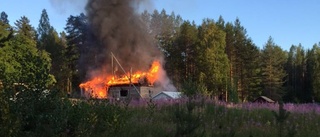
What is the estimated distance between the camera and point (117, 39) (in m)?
50.5

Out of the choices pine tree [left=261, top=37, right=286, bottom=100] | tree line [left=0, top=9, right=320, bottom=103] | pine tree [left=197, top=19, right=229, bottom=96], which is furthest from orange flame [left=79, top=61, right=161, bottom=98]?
pine tree [left=261, top=37, right=286, bottom=100]

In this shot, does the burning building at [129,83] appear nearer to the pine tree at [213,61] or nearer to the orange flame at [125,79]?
the orange flame at [125,79]

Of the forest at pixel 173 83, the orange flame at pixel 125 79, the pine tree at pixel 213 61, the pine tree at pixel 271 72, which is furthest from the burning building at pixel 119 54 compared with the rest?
the pine tree at pixel 271 72

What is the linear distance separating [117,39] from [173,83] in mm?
10921

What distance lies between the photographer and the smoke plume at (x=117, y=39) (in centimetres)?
5038

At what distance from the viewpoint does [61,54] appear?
6525 centimetres

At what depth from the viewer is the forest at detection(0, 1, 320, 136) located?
695 cm

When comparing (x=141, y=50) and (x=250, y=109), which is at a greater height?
(x=141, y=50)

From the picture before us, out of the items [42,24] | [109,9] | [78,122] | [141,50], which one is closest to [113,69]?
[141,50]

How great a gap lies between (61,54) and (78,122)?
58.9 meters

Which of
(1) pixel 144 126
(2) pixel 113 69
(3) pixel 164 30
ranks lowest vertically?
(1) pixel 144 126

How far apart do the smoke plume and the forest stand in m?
1.01

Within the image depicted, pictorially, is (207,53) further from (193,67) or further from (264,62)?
(264,62)

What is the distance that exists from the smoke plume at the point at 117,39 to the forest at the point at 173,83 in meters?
1.01
